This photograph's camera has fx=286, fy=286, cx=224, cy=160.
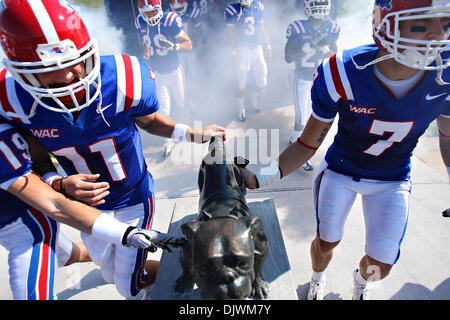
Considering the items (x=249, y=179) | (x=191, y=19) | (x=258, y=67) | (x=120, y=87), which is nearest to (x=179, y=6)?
(x=191, y=19)

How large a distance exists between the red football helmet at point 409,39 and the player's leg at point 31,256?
2.28 metres

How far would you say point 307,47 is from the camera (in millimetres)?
4027

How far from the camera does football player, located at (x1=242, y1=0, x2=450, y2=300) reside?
53.9 inches

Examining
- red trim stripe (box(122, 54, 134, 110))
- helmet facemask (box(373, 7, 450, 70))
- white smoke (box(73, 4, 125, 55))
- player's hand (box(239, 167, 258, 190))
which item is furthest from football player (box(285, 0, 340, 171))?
white smoke (box(73, 4, 125, 55))

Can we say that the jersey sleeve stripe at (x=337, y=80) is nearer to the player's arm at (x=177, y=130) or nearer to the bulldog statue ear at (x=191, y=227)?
the player's arm at (x=177, y=130)

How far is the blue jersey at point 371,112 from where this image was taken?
1.61 metres

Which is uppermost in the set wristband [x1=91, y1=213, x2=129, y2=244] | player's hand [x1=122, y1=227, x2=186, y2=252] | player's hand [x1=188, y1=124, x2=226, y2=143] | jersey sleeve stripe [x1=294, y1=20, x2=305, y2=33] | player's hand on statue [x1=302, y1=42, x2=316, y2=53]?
jersey sleeve stripe [x1=294, y1=20, x2=305, y2=33]

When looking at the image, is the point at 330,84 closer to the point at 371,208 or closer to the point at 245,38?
the point at 371,208

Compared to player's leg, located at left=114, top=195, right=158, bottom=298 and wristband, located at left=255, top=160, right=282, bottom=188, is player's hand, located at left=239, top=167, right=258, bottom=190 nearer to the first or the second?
wristband, located at left=255, top=160, right=282, bottom=188

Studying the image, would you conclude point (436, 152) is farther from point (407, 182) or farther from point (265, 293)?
point (265, 293)

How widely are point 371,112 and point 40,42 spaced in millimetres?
1776

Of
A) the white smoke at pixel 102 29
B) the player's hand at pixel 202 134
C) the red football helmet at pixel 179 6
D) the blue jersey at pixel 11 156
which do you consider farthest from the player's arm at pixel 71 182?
the white smoke at pixel 102 29

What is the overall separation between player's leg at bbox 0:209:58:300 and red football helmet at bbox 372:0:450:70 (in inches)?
89.8
